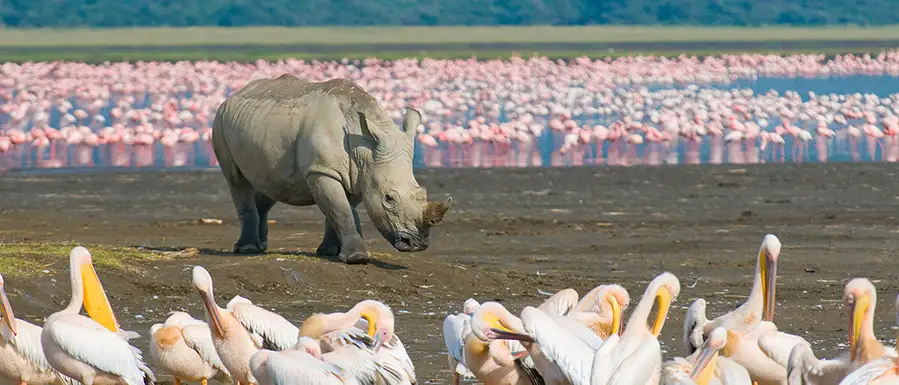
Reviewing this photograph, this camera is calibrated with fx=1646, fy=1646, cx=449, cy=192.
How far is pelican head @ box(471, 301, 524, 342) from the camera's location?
819 cm

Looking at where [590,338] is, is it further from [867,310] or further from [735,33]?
[735,33]

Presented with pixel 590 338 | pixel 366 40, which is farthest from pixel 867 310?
pixel 366 40

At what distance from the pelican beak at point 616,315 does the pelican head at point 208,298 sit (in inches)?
83.5

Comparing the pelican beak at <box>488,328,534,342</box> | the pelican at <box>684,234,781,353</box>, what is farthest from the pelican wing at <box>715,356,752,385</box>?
the pelican beak at <box>488,328,534,342</box>

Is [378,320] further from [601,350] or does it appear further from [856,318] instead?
[856,318]

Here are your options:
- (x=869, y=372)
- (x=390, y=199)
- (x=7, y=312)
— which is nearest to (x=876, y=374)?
(x=869, y=372)

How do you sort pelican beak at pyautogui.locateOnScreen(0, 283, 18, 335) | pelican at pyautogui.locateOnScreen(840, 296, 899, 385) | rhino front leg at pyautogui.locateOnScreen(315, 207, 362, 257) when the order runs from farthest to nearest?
rhino front leg at pyautogui.locateOnScreen(315, 207, 362, 257) → pelican beak at pyautogui.locateOnScreen(0, 283, 18, 335) → pelican at pyautogui.locateOnScreen(840, 296, 899, 385)

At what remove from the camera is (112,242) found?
1502 centimetres

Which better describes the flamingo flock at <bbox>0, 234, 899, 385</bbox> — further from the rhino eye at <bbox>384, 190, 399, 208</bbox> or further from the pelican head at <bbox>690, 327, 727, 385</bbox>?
the rhino eye at <bbox>384, 190, 399, 208</bbox>

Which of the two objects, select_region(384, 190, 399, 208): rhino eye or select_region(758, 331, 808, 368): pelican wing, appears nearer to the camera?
select_region(758, 331, 808, 368): pelican wing

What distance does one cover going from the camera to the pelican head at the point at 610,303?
9016mm

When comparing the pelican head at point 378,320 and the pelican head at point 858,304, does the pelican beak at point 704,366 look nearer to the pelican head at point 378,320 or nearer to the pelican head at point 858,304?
the pelican head at point 858,304

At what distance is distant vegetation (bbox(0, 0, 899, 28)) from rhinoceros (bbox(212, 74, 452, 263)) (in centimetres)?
9891

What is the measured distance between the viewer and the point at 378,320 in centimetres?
845
